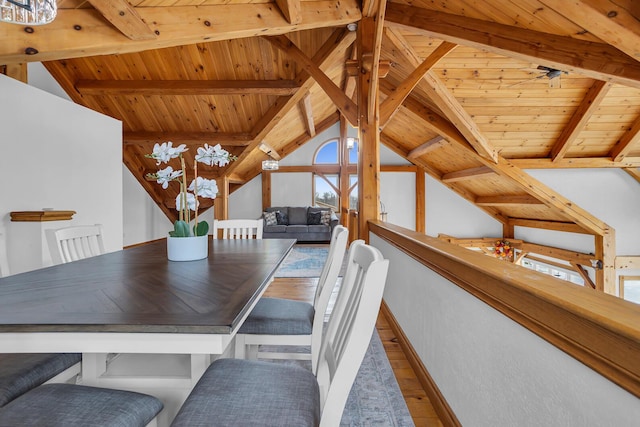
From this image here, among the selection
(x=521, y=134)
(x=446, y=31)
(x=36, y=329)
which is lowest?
(x=36, y=329)

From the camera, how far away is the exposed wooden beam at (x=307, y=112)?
6.15 meters

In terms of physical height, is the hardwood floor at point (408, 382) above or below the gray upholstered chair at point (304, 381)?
below

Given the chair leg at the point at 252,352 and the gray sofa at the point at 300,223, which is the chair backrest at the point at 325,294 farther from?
the gray sofa at the point at 300,223

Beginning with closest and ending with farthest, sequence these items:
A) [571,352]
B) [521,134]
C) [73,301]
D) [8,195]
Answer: [571,352]
[73,301]
[8,195]
[521,134]

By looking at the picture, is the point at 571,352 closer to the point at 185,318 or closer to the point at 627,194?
the point at 185,318

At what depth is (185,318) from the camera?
2.76ft

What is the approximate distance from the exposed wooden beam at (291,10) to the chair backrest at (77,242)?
2.14 m

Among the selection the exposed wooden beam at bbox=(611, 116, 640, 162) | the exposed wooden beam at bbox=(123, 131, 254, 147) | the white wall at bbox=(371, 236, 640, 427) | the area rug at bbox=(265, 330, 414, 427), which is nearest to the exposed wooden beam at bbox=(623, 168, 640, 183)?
the exposed wooden beam at bbox=(611, 116, 640, 162)

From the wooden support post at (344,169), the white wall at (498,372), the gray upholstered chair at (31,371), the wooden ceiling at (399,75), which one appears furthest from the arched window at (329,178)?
the gray upholstered chair at (31,371)

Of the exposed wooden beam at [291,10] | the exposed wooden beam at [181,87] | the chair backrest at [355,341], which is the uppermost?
the exposed wooden beam at [181,87]

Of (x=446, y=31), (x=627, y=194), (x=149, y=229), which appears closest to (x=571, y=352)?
(x=446, y=31)

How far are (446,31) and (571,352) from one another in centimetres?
320

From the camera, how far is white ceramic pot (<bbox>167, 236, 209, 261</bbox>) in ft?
5.35

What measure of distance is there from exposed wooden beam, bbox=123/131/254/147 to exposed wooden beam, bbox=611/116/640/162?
585 cm
